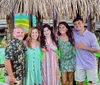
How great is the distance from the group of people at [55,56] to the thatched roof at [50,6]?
260 millimetres

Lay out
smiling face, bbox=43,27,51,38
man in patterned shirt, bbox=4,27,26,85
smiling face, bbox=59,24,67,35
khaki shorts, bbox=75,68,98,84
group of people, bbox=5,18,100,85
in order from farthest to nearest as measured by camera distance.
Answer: khaki shorts, bbox=75,68,98,84
smiling face, bbox=59,24,67,35
smiling face, bbox=43,27,51,38
group of people, bbox=5,18,100,85
man in patterned shirt, bbox=4,27,26,85

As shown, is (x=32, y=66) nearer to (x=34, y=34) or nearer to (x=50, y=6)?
(x=34, y=34)

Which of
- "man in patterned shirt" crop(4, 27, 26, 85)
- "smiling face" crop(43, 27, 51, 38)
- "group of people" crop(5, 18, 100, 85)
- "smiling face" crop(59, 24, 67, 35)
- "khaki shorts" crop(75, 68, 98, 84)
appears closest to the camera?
"man in patterned shirt" crop(4, 27, 26, 85)

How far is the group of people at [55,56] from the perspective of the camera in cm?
482

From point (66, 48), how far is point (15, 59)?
38.9 inches

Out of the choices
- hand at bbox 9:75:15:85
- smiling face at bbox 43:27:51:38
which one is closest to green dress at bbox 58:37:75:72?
smiling face at bbox 43:27:51:38

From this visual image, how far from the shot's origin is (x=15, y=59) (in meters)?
4.60

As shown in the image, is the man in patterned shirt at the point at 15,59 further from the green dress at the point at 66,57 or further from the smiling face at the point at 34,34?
the green dress at the point at 66,57

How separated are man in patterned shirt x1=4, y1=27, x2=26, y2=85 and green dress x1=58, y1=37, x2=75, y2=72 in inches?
29.3

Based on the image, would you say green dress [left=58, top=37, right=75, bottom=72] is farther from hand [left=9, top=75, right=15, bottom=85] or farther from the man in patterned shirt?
hand [left=9, top=75, right=15, bottom=85]

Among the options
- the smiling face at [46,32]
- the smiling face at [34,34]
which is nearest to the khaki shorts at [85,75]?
the smiling face at [46,32]

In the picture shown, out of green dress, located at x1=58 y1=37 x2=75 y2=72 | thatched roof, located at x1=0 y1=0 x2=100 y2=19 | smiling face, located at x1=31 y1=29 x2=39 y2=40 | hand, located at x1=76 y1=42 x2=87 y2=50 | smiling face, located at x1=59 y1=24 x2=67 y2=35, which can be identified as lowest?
green dress, located at x1=58 y1=37 x2=75 y2=72

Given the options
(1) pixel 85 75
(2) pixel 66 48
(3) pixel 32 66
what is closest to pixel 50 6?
(2) pixel 66 48

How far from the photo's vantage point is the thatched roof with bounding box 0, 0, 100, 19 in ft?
17.0
